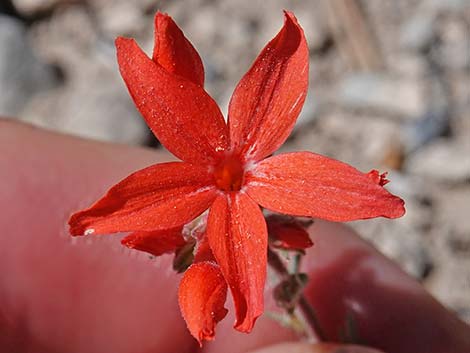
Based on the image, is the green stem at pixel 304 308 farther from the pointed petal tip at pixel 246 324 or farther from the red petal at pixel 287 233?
the pointed petal tip at pixel 246 324

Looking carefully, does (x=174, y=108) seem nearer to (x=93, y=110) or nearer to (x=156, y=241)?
(x=156, y=241)

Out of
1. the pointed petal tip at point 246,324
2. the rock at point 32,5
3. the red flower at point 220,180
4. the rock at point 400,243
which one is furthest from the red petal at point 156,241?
the rock at point 32,5

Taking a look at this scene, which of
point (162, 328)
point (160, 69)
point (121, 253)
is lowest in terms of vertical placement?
point (162, 328)

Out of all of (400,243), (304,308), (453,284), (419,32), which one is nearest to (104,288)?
(304,308)

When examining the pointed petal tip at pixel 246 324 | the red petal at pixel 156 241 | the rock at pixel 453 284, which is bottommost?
the rock at pixel 453 284

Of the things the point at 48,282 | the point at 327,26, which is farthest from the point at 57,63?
the point at 48,282

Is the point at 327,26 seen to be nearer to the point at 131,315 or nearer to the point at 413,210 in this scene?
the point at 413,210
